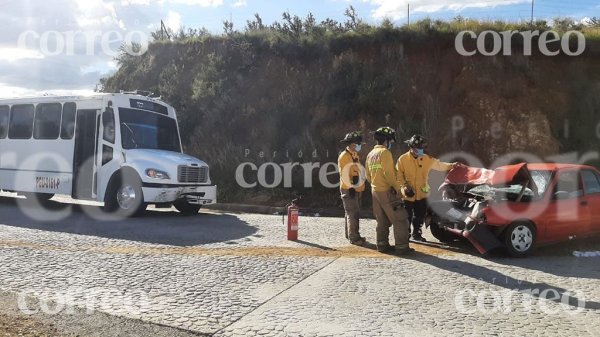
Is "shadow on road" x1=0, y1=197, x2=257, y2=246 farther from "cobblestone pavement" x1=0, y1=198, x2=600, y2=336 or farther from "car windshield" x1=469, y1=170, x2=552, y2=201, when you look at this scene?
"car windshield" x1=469, y1=170, x2=552, y2=201

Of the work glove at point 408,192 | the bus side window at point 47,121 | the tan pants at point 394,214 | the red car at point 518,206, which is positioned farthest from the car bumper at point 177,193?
the red car at point 518,206

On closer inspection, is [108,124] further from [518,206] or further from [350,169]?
[518,206]

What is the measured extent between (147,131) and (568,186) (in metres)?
9.33

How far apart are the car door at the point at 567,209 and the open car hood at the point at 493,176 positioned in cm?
40

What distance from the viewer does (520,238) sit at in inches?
314

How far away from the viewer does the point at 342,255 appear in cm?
796

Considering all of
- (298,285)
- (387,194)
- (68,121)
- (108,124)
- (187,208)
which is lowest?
(298,285)

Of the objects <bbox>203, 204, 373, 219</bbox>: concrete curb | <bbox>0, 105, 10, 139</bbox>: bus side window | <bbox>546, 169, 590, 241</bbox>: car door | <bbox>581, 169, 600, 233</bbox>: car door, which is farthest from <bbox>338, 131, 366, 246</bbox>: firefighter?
<bbox>0, 105, 10, 139</bbox>: bus side window

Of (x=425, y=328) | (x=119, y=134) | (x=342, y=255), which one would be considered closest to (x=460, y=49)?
(x=119, y=134)

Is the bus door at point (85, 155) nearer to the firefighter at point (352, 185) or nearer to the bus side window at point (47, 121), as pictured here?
the bus side window at point (47, 121)

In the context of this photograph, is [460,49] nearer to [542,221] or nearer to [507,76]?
[507,76]

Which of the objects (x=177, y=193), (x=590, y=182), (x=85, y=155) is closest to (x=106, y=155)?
(x=85, y=155)

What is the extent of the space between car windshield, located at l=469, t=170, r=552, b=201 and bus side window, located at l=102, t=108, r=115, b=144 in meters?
8.27

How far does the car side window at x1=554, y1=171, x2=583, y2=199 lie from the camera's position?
847cm
